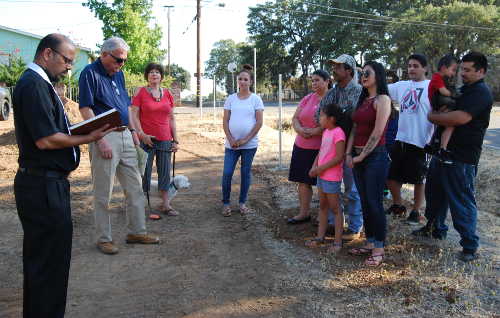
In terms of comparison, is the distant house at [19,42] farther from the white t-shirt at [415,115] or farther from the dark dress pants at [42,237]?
the dark dress pants at [42,237]

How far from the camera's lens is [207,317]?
3.19 metres

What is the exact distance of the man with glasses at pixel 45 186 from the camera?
2.65 meters

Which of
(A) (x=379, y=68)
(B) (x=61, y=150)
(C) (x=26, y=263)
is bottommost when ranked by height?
(C) (x=26, y=263)

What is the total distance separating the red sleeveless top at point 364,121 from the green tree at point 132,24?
22027 mm

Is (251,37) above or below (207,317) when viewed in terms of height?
above

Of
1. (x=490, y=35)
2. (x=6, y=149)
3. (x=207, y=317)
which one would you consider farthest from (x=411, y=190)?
(x=490, y=35)

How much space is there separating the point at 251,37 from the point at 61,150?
5237 centimetres

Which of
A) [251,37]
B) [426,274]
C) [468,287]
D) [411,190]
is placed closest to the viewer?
[468,287]

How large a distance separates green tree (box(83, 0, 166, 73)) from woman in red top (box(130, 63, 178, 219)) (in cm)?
2014

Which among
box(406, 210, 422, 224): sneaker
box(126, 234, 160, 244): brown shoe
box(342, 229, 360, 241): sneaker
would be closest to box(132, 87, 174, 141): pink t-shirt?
box(126, 234, 160, 244): brown shoe

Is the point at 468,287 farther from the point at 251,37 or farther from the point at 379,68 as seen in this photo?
the point at 251,37

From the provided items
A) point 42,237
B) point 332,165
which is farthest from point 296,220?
point 42,237

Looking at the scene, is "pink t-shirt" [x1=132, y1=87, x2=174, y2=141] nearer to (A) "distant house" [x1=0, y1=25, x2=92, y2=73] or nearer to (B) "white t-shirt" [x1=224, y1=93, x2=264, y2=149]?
(B) "white t-shirt" [x1=224, y1=93, x2=264, y2=149]

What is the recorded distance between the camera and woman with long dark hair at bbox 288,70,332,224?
4879mm
